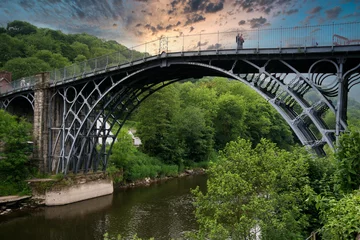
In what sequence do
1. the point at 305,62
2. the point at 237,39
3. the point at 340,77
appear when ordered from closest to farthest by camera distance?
the point at 340,77
the point at 305,62
the point at 237,39

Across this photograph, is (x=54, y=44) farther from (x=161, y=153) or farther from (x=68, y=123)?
Result: (x=68, y=123)

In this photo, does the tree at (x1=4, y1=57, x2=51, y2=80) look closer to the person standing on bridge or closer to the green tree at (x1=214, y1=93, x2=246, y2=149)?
the green tree at (x1=214, y1=93, x2=246, y2=149)

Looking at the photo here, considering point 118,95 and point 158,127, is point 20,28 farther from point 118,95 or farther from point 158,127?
point 118,95

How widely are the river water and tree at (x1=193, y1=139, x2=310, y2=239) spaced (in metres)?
8.41

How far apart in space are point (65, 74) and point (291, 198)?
2204 centimetres

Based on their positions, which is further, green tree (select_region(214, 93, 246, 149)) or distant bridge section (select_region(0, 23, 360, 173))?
green tree (select_region(214, 93, 246, 149))

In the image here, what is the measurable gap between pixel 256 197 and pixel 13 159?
20340 mm

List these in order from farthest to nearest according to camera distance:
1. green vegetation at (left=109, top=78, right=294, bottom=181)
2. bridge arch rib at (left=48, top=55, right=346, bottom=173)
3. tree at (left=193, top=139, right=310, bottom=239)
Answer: green vegetation at (left=109, top=78, right=294, bottom=181), bridge arch rib at (left=48, top=55, right=346, bottom=173), tree at (left=193, top=139, right=310, bottom=239)

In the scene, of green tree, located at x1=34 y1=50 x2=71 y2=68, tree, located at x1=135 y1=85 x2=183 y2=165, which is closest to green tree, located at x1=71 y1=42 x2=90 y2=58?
green tree, located at x1=34 y1=50 x2=71 y2=68

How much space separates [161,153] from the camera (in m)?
38.8

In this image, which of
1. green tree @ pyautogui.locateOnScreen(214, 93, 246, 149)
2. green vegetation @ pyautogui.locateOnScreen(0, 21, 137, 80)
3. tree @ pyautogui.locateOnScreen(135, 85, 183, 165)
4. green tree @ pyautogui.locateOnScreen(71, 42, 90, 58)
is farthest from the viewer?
green tree @ pyautogui.locateOnScreen(71, 42, 90, 58)

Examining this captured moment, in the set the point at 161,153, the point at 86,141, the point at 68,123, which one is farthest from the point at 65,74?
the point at 161,153

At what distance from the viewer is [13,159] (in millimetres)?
23344

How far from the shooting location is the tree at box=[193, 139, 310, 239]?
29.4 feet
